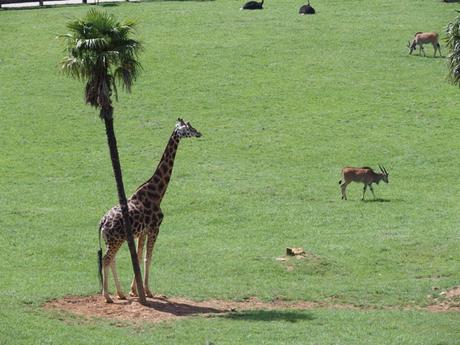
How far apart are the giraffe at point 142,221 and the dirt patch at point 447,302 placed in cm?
694

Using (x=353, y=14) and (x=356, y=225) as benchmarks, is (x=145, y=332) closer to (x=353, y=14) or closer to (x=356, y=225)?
(x=356, y=225)

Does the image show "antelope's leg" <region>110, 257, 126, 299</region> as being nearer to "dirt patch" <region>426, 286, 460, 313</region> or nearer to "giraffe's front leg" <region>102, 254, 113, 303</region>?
"giraffe's front leg" <region>102, 254, 113, 303</region>

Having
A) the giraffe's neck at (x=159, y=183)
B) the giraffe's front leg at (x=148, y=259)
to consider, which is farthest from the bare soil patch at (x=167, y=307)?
the giraffe's neck at (x=159, y=183)

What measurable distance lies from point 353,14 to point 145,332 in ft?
149

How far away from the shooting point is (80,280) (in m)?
31.5

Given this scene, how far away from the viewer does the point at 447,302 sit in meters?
29.7

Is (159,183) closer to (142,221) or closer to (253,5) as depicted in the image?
(142,221)

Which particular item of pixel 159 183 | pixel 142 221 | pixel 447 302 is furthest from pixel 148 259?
pixel 447 302

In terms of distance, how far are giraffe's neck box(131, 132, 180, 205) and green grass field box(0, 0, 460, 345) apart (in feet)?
8.07

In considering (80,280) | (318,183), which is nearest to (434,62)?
(318,183)

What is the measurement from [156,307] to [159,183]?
342 centimetres

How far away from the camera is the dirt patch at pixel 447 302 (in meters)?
29.2

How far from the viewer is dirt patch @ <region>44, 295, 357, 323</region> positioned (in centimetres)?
2756

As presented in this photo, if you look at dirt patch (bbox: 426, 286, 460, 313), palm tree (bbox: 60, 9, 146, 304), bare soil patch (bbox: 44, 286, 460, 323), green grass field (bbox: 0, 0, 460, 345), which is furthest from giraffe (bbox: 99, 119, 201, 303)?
dirt patch (bbox: 426, 286, 460, 313)
